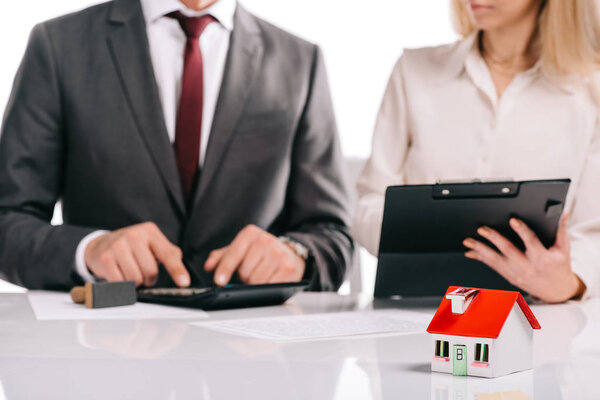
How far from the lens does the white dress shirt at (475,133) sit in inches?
64.8

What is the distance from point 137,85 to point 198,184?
0.92 ft

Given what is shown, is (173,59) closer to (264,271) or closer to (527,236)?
(264,271)

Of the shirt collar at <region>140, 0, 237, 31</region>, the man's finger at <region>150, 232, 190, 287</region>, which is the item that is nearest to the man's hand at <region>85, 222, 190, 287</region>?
the man's finger at <region>150, 232, 190, 287</region>

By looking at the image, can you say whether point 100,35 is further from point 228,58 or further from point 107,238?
point 107,238

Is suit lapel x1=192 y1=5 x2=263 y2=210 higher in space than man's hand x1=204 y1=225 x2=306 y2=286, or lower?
higher

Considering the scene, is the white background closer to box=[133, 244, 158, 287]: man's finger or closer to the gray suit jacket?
the gray suit jacket

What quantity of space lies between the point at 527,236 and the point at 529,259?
0.20ft

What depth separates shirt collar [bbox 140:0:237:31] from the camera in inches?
70.5

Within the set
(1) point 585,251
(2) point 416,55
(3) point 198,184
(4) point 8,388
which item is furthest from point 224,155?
(4) point 8,388

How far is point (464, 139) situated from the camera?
172cm

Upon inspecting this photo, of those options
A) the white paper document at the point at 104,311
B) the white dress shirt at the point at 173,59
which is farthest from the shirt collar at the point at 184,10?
the white paper document at the point at 104,311

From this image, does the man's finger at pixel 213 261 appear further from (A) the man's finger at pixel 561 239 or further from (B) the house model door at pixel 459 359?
(B) the house model door at pixel 459 359

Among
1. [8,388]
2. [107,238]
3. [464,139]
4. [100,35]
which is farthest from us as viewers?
[100,35]

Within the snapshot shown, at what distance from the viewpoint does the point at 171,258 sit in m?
1.36
